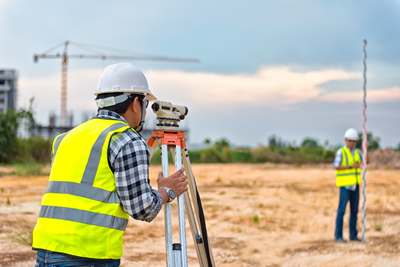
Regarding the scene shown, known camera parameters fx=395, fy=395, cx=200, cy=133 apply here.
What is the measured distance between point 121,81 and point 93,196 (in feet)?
2.09

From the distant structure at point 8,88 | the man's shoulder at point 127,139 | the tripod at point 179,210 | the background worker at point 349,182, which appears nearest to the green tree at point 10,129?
the background worker at point 349,182

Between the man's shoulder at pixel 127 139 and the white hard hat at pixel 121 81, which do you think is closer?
the man's shoulder at pixel 127 139

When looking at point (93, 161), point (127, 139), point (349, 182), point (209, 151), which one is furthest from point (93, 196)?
point (209, 151)

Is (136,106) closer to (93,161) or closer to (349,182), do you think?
(93,161)

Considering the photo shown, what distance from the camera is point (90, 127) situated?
1.90 metres

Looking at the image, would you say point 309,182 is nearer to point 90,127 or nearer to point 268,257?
point 268,257

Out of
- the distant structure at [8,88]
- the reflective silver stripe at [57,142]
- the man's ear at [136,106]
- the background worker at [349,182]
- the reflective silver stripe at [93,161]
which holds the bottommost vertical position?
the background worker at [349,182]

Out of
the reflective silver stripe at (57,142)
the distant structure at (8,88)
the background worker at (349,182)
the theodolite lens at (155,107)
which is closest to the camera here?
the reflective silver stripe at (57,142)

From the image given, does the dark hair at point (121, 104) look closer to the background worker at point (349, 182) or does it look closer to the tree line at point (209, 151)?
the background worker at point (349, 182)

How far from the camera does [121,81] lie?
2.08 meters

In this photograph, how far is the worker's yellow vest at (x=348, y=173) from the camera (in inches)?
259

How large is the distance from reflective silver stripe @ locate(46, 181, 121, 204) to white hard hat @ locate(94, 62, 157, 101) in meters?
0.54

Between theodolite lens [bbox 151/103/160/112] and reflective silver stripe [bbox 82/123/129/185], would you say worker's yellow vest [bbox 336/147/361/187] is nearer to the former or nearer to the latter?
theodolite lens [bbox 151/103/160/112]

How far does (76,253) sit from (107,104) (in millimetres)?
735
